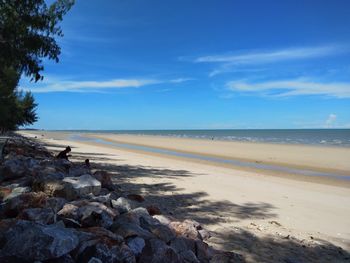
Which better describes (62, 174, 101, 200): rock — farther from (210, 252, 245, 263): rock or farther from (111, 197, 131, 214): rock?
(210, 252, 245, 263): rock

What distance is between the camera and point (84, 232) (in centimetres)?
396

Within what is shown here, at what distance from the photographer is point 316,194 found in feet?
34.4

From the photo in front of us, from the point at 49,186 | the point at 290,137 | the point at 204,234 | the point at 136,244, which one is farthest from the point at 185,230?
the point at 290,137

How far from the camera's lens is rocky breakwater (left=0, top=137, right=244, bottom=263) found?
339cm

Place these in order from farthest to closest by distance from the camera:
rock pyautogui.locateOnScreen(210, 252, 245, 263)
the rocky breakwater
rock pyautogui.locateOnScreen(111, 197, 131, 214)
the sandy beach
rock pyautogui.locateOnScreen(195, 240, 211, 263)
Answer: the sandy beach, rock pyautogui.locateOnScreen(111, 197, 131, 214), rock pyautogui.locateOnScreen(210, 252, 245, 263), rock pyautogui.locateOnScreen(195, 240, 211, 263), the rocky breakwater

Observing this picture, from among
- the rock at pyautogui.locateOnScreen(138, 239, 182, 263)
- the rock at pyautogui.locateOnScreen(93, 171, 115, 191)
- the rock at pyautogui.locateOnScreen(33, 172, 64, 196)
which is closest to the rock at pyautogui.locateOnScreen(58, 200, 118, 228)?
the rock at pyautogui.locateOnScreen(138, 239, 182, 263)

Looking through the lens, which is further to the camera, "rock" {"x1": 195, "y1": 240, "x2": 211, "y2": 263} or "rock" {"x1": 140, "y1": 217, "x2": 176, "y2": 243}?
"rock" {"x1": 140, "y1": 217, "x2": 176, "y2": 243}

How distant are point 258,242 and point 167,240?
172cm

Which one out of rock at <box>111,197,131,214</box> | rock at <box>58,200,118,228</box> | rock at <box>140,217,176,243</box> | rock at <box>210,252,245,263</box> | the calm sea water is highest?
the calm sea water

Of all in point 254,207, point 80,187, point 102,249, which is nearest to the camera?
point 102,249

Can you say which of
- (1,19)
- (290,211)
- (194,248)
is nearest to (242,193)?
(290,211)

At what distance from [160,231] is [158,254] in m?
0.79

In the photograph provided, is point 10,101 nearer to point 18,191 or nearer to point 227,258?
point 18,191

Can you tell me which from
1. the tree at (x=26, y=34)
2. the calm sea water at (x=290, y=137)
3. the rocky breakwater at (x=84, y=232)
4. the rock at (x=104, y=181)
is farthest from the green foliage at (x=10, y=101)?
the calm sea water at (x=290, y=137)
